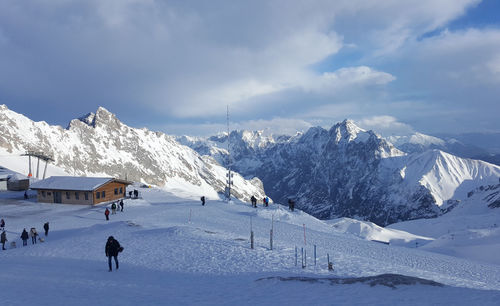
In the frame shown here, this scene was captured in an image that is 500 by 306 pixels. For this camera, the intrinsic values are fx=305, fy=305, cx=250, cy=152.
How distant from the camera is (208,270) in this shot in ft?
59.6

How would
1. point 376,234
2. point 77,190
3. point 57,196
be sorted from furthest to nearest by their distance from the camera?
point 376,234, point 57,196, point 77,190

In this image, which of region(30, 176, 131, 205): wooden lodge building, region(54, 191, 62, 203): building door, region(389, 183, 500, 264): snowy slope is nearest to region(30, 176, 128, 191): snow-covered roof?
region(30, 176, 131, 205): wooden lodge building

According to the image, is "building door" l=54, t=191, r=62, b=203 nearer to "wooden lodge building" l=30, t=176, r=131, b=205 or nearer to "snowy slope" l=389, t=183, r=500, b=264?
"wooden lodge building" l=30, t=176, r=131, b=205

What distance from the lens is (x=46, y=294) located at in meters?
14.0

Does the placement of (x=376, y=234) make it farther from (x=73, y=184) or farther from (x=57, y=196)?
(x=57, y=196)

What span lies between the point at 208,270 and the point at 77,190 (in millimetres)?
39301

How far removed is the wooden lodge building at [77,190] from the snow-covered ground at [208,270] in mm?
10870

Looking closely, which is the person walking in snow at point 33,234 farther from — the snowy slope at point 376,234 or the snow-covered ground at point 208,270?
the snowy slope at point 376,234

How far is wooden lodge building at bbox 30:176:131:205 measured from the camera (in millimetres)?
48562

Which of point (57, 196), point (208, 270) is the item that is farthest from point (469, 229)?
point (57, 196)

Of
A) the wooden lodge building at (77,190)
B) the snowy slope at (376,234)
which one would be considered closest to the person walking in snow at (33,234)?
the wooden lodge building at (77,190)

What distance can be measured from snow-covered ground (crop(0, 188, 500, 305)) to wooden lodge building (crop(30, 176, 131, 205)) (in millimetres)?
10870

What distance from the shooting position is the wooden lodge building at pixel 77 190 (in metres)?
48.6

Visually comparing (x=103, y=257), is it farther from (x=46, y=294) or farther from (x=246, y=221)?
(x=246, y=221)
